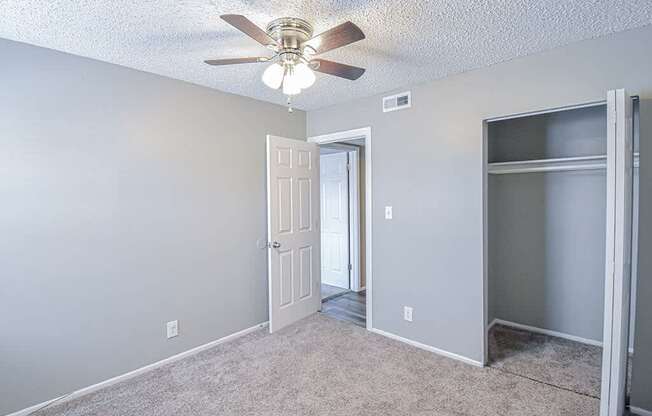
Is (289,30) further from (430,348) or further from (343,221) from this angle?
(343,221)

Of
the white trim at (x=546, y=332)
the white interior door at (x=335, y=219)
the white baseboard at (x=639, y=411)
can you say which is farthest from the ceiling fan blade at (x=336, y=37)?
the white interior door at (x=335, y=219)

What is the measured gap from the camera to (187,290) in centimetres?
290

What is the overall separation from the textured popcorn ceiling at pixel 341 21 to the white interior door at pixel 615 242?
0.60 m

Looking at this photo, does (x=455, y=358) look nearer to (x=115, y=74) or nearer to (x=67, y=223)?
(x=67, y=223)

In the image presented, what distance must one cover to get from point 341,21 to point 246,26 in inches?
25.0

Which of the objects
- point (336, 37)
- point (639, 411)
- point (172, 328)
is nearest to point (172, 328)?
point (172, 328)

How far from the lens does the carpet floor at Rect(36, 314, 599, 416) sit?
7.12 feet

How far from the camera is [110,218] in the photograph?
246 centimetres

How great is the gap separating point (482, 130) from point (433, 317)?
1621mm

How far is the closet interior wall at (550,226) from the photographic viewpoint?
9.59 feet

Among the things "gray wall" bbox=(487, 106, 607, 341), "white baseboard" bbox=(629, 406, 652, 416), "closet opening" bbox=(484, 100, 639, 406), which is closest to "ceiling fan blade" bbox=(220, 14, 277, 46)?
"closet opening" bbox=(484, 100, 639, 406)

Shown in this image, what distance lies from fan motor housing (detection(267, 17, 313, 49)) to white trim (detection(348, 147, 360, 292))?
2.90 m

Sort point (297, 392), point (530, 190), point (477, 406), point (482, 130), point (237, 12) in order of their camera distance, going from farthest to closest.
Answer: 1. point (530, 190)
2. point (482, 130)
3. point (297, 392)
4. point (477, 406)
5. point (237, 12)

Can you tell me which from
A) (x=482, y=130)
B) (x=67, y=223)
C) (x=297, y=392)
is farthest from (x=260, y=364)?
(x=482, y=130)
